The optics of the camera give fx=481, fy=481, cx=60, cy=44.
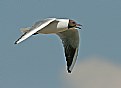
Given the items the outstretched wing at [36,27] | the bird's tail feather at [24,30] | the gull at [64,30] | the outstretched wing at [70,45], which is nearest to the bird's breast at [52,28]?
the gull at [64,30]

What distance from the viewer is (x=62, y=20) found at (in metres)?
15.4

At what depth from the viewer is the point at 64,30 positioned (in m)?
15.7

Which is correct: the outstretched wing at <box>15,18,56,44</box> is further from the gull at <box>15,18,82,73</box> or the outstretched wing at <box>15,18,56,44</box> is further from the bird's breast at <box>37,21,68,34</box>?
the bird's breast at <box>37,21,68,34</box>

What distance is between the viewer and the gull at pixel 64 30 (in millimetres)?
14438

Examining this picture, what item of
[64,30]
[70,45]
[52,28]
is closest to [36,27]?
[52,28]

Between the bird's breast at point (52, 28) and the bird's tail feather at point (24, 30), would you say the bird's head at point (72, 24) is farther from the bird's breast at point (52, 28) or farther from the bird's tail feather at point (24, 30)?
the bird's tail feather at point (24, 30)

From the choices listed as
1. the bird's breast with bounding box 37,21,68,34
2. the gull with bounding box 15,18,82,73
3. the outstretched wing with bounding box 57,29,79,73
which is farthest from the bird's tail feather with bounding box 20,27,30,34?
the outstretched wing with bounding box 57,29,79,73

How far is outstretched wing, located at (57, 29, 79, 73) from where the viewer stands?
56.1ft

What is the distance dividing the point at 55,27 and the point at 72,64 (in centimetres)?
263

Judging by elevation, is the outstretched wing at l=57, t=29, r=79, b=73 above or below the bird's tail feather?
below

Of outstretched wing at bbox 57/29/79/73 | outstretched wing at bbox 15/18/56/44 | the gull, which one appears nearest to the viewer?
outstretched wing at bbox 15/18/56/44

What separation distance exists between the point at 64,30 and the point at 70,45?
1.82 meters

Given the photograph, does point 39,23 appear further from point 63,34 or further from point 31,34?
point 63,34

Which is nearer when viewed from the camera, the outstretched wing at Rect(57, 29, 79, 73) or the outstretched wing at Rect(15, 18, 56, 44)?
the outstretched wing at Rect(15, 18, 56, 44)
